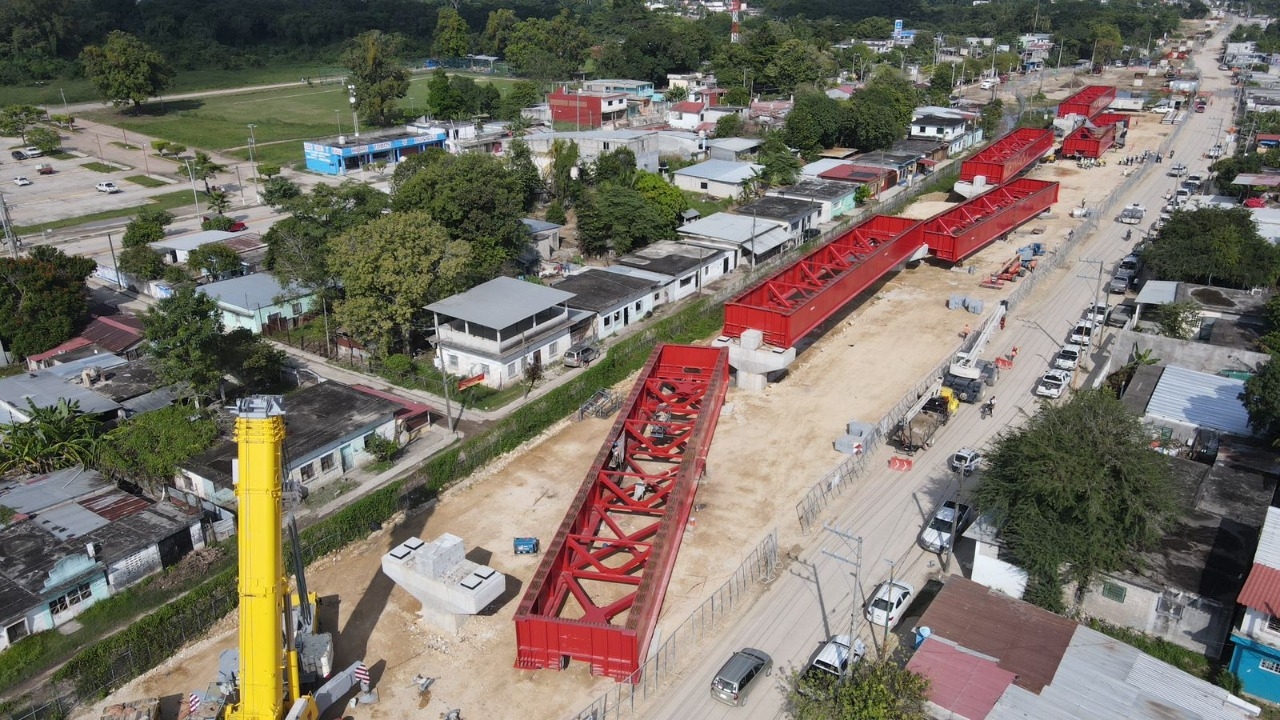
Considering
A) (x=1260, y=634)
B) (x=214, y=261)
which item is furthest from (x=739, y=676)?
(x=214, y=261)

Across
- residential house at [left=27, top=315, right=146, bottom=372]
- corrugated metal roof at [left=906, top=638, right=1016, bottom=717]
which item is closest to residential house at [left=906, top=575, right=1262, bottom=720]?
corrugated metal roof at [left=906, top=638, right=1016, bottom=717]

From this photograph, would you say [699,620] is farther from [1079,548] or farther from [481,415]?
[481,415]

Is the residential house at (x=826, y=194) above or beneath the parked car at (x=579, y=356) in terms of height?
above

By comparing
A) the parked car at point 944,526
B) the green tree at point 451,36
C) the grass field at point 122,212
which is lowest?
the parked car at point 944,526

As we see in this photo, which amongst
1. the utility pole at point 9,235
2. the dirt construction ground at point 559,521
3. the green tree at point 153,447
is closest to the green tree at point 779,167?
the dirt construction ground at point 559,521

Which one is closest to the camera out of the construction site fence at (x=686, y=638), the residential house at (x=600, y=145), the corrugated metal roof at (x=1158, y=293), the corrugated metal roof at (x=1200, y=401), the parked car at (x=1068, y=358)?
the construction site fence at (x=686, y=638)

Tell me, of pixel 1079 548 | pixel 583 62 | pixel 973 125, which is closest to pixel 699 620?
pixel 1079 548

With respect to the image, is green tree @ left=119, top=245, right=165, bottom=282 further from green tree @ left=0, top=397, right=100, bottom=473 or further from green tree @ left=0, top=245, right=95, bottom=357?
green tree @ left=0, top=397, right=100, bottom=473

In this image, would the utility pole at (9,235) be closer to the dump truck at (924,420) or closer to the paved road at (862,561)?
the paved road at (862,561)
